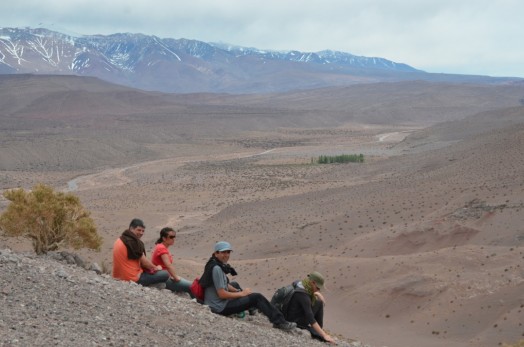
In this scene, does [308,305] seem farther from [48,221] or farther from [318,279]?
[48,221]

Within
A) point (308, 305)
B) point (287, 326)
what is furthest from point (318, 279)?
point (287, 326)

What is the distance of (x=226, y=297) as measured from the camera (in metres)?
9.73

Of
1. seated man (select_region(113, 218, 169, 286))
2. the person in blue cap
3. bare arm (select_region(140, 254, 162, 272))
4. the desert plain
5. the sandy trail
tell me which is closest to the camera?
the person in blue cap

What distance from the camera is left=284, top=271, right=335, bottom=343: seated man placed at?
9.80 m

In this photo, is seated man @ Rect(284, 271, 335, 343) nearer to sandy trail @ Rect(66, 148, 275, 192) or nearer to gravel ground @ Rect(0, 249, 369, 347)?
gravel ground @ Rect(0, 249, 369, 347)

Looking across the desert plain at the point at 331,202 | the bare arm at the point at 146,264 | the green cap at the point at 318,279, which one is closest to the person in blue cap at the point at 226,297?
the green cap at the point at 318,279

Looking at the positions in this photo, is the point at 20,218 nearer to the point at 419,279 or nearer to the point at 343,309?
the point at 343,309

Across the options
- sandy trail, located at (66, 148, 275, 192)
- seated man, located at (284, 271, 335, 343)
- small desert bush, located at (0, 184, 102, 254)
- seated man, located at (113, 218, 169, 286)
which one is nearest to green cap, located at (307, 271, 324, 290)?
seated man, located at (284, 271, 335, 343)

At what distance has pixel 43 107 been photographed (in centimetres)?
13075

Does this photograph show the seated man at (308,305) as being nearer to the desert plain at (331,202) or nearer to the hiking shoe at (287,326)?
the hiking shoe at (287,326)

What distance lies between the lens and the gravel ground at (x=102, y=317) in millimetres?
7664

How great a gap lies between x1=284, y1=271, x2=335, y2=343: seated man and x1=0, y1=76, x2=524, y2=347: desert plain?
6.09 metres

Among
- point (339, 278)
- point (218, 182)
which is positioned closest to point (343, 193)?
point (339, 278)

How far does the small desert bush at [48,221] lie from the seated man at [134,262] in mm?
6428
